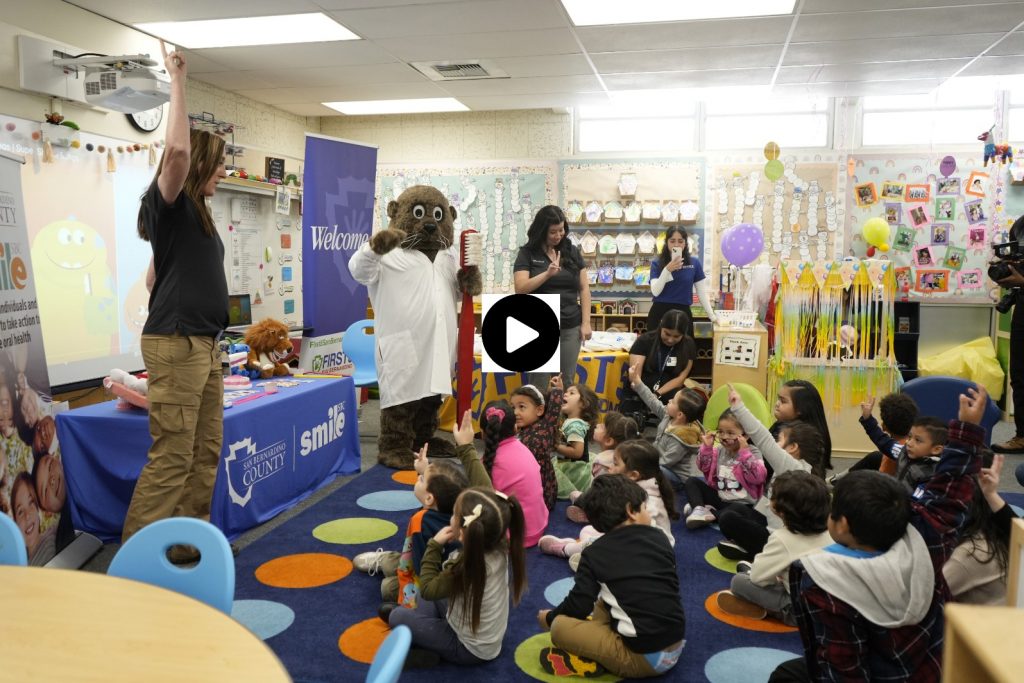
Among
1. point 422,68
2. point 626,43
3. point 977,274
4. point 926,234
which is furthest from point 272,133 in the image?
point 977,274

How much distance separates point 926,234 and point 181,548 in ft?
22.2

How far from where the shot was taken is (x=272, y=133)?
24.4 feet

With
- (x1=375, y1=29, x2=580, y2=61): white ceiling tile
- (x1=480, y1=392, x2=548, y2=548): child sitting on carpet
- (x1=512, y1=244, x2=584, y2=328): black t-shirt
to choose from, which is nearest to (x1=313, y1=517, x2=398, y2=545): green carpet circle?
(x1=480, y1=392, x2=548, y2=548): child sitting on carpet

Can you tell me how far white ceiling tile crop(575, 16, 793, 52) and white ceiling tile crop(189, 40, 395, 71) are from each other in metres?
1.50

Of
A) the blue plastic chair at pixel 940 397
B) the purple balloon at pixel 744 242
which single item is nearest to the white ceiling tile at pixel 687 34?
the purple balloon at pixel 744 242

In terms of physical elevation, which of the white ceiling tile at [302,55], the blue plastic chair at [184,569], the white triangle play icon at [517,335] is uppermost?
the white ceiling tile at [302,55]

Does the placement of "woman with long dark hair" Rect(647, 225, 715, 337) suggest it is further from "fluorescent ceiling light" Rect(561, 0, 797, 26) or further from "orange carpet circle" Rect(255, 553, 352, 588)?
"orange carpet circle" Rect(255, 553, 352, 588)

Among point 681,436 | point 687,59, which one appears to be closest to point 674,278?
point 687,59

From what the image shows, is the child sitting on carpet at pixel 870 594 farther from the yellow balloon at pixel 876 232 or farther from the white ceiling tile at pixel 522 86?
the yellow balloon at pixel 876 232

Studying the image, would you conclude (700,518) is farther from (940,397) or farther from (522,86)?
(522,86)

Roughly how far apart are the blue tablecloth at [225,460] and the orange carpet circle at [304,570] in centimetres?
36

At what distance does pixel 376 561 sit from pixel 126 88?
→ 2.88m

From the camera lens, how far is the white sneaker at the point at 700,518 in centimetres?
350

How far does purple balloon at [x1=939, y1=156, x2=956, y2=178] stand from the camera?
678cm
